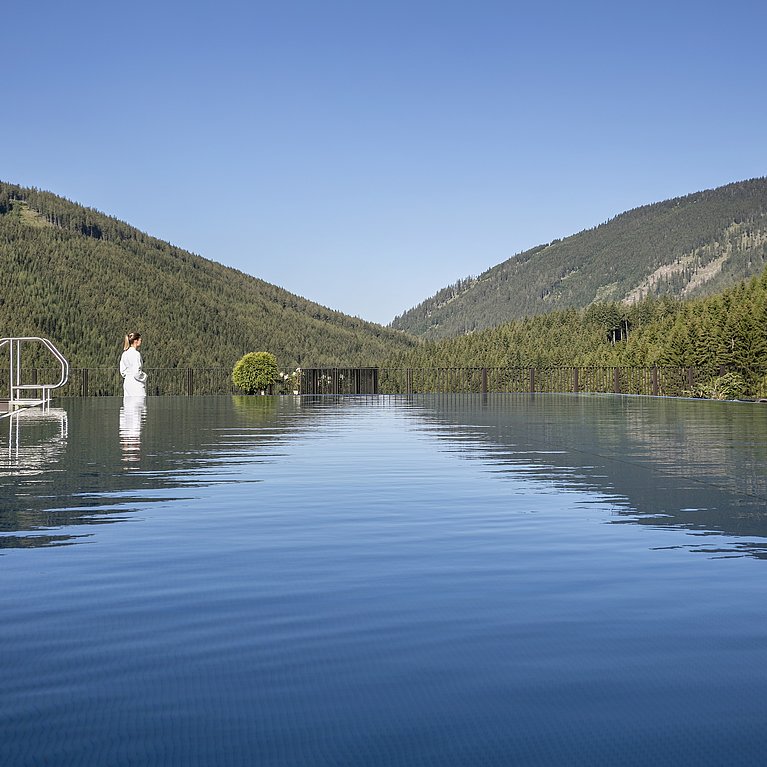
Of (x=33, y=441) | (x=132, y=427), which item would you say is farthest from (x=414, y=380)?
(x=33, y=441)

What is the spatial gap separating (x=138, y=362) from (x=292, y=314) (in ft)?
384

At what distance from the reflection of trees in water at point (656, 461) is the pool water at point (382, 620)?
0.06 m

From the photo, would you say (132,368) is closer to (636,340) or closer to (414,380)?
(414,380)

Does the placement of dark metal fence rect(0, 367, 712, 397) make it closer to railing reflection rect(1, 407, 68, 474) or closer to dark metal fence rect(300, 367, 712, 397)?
dark metal fence rect(300, 367, 712, 397)

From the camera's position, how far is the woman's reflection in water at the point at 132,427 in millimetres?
9211

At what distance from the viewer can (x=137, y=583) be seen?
355 cm

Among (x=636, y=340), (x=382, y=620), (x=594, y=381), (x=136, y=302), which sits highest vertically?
(x=136, y=302)

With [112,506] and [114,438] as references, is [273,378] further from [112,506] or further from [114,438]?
[112,506]

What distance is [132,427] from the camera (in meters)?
13.3

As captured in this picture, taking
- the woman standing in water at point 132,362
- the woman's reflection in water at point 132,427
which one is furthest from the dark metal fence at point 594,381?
the woman standing in water at point 132,362

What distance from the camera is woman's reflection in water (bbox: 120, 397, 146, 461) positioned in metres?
9.21

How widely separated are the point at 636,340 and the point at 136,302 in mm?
54785

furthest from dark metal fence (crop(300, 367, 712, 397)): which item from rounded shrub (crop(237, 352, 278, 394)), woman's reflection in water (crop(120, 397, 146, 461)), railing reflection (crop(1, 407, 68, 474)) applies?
railing reflection (crop(1, 407, 68, 474))

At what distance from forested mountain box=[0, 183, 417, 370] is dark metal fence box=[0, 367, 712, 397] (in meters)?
11.3
